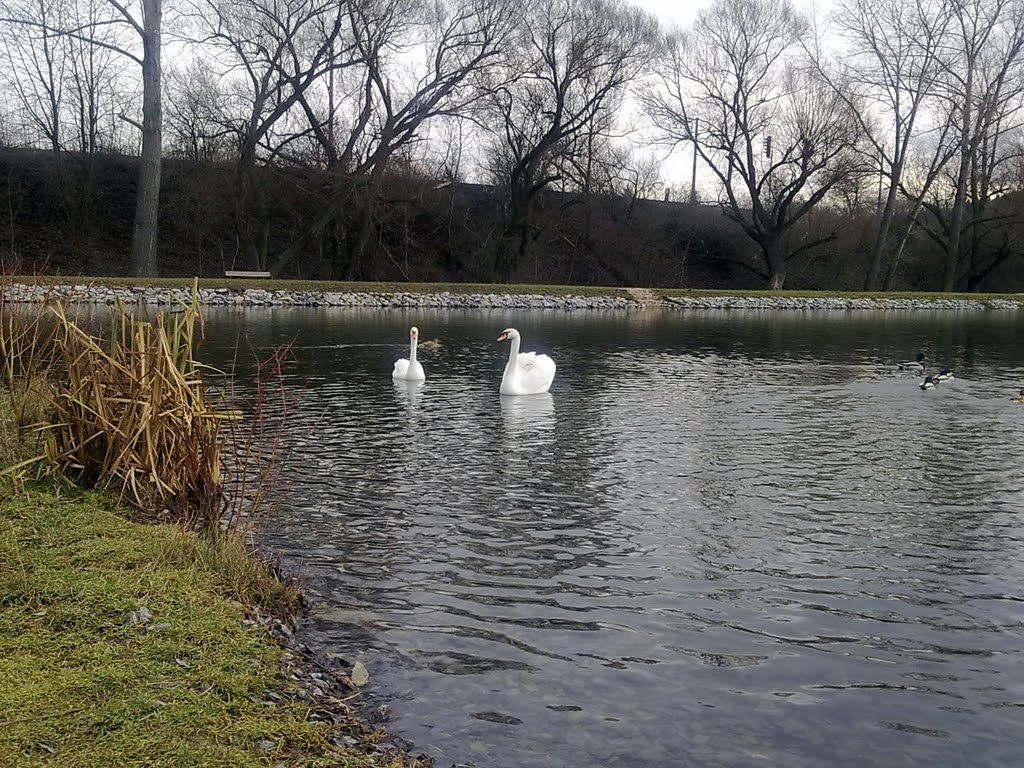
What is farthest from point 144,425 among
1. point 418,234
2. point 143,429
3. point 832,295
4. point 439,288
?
point 418,234

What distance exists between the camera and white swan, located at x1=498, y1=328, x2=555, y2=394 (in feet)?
45.2

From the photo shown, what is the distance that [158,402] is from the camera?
5.95m

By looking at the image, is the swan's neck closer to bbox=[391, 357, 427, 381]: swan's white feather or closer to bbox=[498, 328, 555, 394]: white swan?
bbox=[498, 328, 555, 394]: white swan

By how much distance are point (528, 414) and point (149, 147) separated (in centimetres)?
2228

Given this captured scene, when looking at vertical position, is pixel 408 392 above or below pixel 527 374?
below

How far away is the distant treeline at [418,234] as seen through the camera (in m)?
38.6

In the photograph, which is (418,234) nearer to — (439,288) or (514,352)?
(439,288)

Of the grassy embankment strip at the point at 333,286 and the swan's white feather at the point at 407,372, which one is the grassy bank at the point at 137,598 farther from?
the grassy embankment strip at the point at 333,286

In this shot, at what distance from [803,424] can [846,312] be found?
98.8 feet

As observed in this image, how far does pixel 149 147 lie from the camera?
29.7 metres

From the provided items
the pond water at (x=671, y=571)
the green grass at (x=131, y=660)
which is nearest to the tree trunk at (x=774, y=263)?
the pond water at (x=671, y=571)

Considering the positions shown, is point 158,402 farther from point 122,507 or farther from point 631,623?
point 631,623

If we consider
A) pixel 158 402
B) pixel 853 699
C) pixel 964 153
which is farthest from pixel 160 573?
pixel 964 153

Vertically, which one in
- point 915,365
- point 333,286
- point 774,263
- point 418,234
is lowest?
point 915,365
